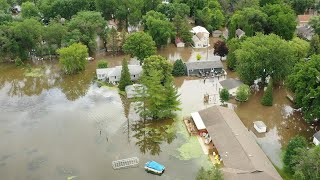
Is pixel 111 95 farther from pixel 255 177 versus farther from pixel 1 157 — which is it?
pixel 255 177

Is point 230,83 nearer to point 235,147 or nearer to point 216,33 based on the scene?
point 235,147

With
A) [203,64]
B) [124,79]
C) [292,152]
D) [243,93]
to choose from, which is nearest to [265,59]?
[243,93]

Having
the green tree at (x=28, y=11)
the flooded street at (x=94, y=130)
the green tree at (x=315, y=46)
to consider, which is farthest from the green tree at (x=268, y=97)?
the green tree at (x=28, y=11)

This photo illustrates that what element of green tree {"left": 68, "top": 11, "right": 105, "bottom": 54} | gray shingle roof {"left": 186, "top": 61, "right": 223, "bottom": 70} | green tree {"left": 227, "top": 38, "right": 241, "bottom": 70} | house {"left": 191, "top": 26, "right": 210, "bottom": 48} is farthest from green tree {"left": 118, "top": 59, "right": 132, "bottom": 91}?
house {"left": 191, "top": 26, "right": 210, "bottom": 48}

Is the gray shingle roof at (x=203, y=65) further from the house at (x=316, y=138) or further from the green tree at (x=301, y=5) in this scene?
the green tree at (x=301, y=5)

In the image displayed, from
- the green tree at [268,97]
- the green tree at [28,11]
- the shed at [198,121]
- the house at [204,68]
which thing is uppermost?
the green tree at [28,11]

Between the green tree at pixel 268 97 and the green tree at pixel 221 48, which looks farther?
the green tree at pixel 221 48
